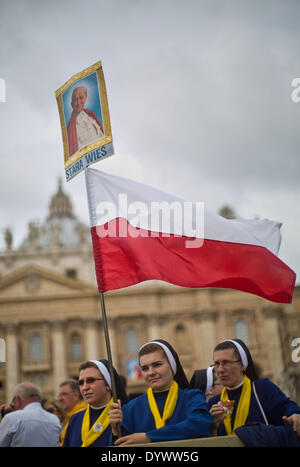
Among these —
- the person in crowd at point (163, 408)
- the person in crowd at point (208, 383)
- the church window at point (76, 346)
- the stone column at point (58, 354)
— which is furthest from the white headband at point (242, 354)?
the church window at point (76, 346)

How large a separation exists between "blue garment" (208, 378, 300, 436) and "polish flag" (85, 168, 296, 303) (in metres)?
1.02

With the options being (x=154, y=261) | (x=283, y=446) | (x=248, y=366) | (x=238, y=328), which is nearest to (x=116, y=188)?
(x=154, y=261)

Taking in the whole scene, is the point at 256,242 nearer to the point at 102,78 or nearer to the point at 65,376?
the point at 102,78

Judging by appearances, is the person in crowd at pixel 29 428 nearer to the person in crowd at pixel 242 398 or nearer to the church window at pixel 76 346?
the person in crowd at pixel 242 398

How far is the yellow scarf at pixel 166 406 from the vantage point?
4152mm

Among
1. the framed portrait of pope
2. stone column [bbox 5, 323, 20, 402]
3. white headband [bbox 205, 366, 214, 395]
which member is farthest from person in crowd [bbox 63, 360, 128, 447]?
stone column [bbox 5, 323, 20, 402]

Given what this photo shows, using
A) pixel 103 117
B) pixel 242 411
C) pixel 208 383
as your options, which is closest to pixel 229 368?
pixel 242 411

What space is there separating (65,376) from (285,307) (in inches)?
674

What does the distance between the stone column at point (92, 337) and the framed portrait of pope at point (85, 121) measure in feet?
118

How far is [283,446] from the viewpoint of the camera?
3801 mm

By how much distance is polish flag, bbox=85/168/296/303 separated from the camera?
16.9 ft

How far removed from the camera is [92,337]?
4075cm

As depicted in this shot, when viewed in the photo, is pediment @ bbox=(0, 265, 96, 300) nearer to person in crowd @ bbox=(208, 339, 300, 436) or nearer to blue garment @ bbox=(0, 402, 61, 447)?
blue garment @ bbox=(0, 402, 61, 447)

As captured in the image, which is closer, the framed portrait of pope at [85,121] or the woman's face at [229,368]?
the woman's face at [229,368]
